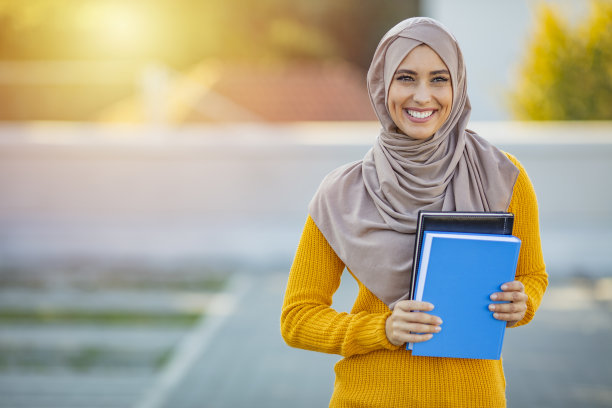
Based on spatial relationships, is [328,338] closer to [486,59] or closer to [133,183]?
[133,183]

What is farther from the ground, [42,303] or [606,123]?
[606,123]

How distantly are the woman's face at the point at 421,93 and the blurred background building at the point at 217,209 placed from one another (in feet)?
9.03

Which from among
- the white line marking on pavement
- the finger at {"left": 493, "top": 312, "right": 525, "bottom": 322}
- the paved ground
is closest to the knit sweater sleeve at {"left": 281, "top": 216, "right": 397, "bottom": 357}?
the finger at {"left": 493, "top": 312, "right": 525, "bottom": 322}

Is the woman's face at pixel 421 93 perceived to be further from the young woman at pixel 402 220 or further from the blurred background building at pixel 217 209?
the blurred background building at pixel 217 209

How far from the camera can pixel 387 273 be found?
1.70 meters

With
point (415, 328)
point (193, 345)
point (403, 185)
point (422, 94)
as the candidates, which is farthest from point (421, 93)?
point (193, 345)

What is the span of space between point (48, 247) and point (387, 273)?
259 inches

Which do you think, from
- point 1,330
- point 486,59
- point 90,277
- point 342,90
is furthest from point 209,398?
point 486,59

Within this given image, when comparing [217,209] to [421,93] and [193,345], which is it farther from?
[421,93]

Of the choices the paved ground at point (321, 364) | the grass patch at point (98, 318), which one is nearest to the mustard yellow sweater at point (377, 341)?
the paved ground at point (321, 364)

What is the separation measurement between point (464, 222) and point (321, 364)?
11.0 ft

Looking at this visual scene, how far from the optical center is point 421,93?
1.65 metres

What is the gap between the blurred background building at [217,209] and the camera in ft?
15.3

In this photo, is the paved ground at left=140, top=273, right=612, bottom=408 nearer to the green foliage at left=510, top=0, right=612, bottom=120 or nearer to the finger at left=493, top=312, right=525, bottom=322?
the finger at left=493, top=312, right=525, bottom=322
